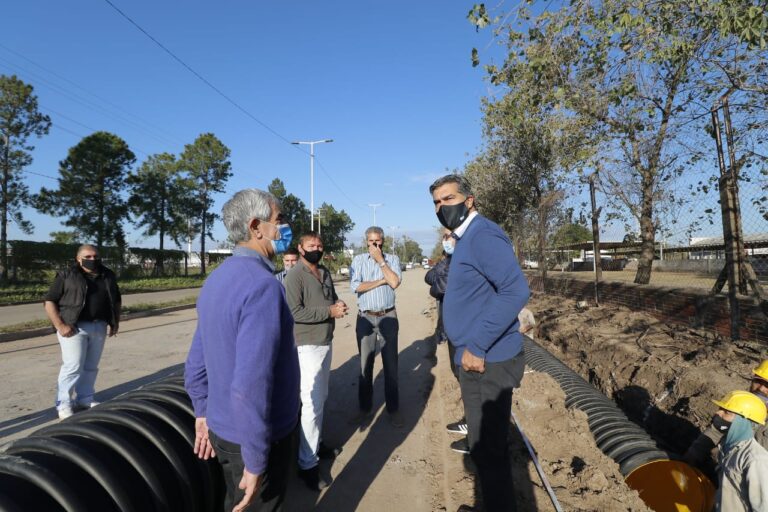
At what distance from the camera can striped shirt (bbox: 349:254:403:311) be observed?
4.49 metres

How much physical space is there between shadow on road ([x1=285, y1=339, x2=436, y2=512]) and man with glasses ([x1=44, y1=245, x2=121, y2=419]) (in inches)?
111

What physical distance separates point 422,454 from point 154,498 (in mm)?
2530

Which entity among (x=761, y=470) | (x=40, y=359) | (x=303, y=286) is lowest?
(x=40, y=359)

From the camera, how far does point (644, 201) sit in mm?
9742

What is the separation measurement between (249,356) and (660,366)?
525cm

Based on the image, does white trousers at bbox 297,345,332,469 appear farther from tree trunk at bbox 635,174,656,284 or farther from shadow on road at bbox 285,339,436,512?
tree trunk at bbox 635,174,656,284

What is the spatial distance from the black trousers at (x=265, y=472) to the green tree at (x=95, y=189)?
33705 mm

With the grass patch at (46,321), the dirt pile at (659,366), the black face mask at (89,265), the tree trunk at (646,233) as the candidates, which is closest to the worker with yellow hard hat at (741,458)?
the dirt pile at (659,366)

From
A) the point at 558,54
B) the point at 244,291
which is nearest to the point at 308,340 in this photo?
the point at 244,291

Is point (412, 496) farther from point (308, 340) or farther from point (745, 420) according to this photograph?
point (745, 420)

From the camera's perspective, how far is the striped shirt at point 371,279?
4.49m

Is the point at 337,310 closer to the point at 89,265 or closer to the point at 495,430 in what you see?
the point at 495,430

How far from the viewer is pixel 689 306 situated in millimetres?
6270

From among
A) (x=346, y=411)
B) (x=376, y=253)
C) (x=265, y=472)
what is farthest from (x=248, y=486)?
(x=346, y=411)
